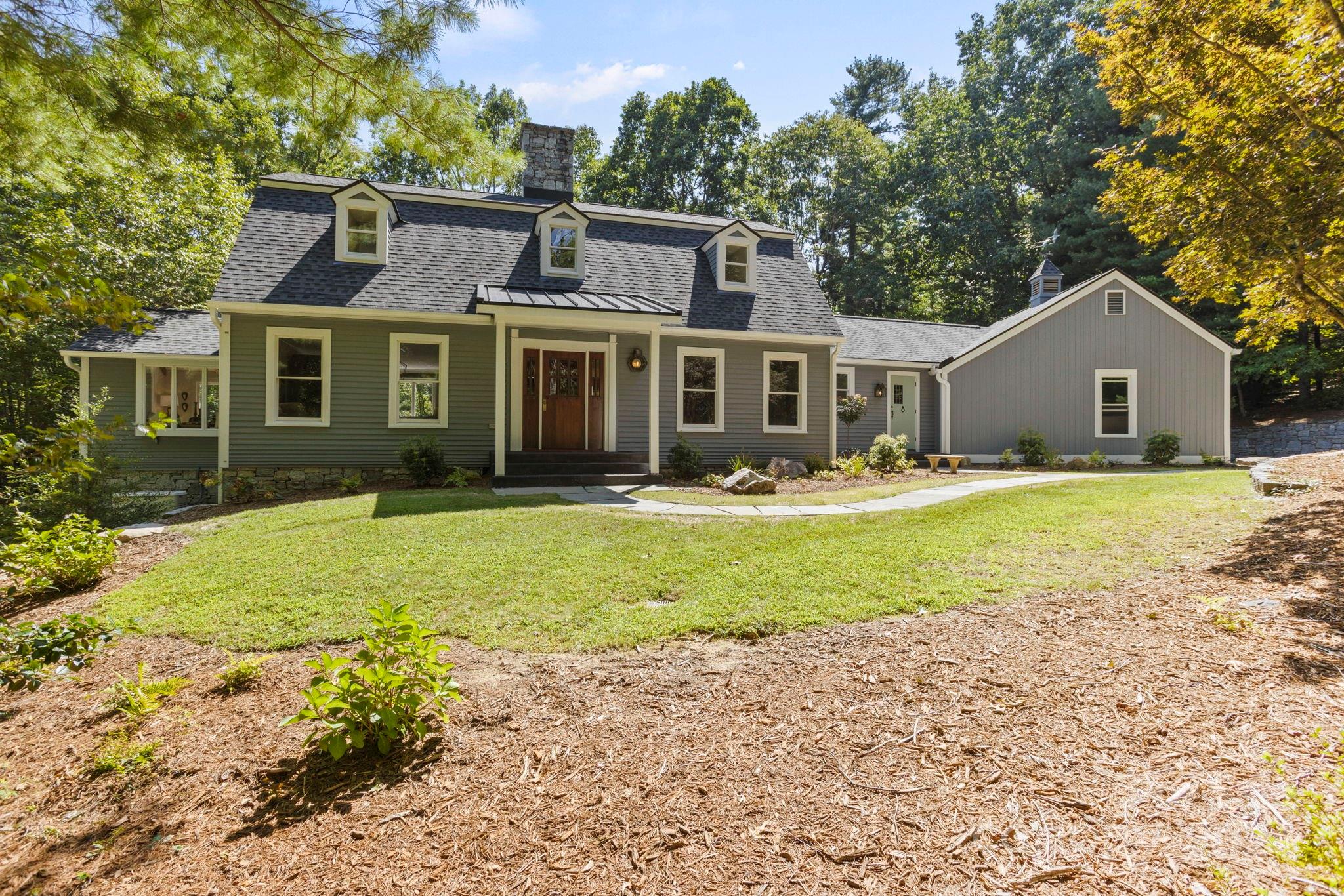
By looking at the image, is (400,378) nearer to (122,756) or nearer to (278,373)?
(278,373)

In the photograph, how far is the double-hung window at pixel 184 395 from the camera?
1183 centimetres

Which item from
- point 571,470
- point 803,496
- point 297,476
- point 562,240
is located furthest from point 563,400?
point 803,496

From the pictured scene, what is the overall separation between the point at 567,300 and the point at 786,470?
5.12 metres

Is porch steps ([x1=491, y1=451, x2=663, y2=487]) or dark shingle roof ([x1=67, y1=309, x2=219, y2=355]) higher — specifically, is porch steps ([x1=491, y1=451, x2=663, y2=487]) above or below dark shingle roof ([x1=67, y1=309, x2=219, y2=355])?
Result: below

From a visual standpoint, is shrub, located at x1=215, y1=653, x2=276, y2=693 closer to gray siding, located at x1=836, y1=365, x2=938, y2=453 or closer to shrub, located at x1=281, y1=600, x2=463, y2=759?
shrub, located at x1=281, y1=600, x2=463, y2=759

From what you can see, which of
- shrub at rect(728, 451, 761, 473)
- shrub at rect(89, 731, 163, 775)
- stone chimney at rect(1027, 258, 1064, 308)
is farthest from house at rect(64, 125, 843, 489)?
stone chimney at rect(1027, 258, 1064, 308)

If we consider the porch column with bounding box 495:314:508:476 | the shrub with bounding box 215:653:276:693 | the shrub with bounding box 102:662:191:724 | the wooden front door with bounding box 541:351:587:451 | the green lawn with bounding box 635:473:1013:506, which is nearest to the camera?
the shrub with bounding box 102:662:191:724

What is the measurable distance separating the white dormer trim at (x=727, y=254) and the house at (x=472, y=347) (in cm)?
4

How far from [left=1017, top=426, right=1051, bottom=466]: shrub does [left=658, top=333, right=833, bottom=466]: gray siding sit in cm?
548

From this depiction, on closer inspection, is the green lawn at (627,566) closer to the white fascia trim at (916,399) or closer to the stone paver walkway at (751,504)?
the stone paver walkway at (751,504)

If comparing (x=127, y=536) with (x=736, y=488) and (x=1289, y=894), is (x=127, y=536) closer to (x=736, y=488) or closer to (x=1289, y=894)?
(x=736, y=488)

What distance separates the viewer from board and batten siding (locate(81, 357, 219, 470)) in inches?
455

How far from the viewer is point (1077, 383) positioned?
1520 centimetres

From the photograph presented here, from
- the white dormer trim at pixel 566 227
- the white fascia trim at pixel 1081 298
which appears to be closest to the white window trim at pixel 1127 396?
the white fascia trim at pixel 1081 298
